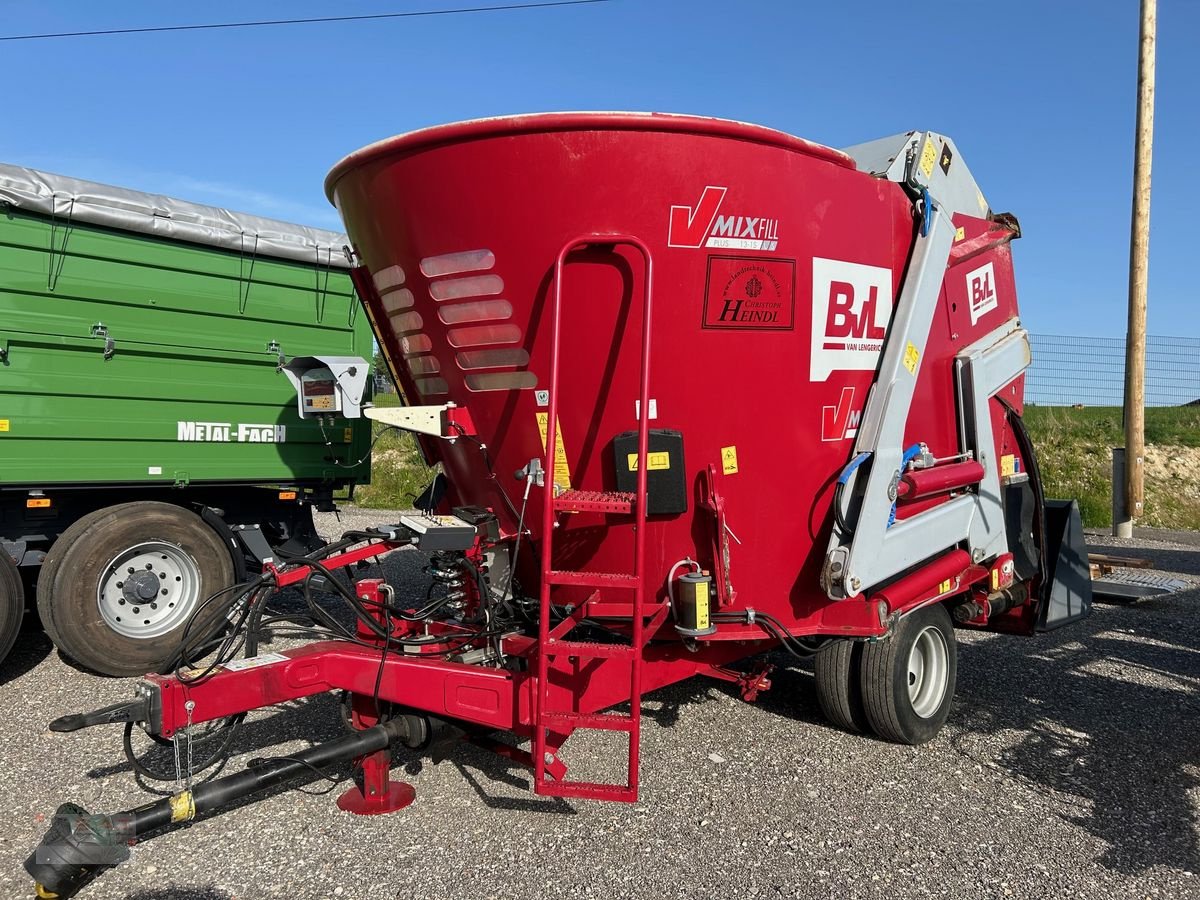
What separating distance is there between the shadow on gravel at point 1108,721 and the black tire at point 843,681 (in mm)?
553

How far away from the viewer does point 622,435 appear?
11.1 feet

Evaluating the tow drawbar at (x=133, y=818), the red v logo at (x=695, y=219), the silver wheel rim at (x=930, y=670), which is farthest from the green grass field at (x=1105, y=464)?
the tow drawbar at (x=133, y=818)

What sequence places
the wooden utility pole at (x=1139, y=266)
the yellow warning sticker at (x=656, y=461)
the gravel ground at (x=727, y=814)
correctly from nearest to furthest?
1. the gravel ground at (x=727, y=814)
2. the yellow warning sticker at (x=656, y=461)
3. the wooden utility pole at (x=1139, y=266)

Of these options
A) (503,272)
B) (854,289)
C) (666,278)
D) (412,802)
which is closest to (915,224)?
(854,289)

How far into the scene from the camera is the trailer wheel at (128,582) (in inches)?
204

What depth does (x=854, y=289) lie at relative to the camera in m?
3.62

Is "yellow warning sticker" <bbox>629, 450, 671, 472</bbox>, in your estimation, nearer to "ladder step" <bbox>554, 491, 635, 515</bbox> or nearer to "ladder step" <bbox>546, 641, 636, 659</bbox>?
"ladder step" <bbox>554, 491, 635, 515</bbox>

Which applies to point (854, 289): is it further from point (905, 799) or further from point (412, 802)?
point (412, 802)

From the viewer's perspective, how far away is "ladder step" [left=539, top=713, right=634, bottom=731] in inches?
121

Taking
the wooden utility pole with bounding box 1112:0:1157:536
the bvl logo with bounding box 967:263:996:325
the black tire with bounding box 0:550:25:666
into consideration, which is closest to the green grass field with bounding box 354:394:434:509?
the black tire with bounding box 0:550:25:666

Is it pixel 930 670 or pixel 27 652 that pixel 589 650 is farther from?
pixel 27 652

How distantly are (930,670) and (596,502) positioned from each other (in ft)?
7.62

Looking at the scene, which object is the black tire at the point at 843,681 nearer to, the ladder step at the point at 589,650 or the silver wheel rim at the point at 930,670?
the silver wheel rim at the point at 930,670

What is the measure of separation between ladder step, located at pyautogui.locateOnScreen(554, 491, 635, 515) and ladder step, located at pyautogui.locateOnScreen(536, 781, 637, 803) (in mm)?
992
